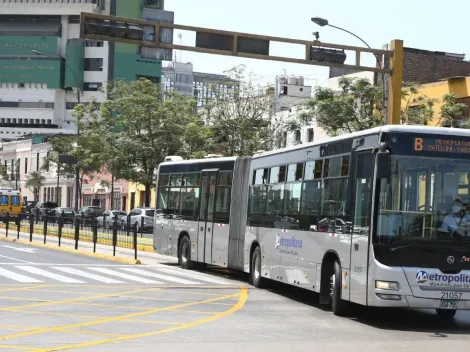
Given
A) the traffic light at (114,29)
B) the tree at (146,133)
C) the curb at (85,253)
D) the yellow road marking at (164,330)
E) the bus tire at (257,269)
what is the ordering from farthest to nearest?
the tree at (146,133), the curb at (85,253), the traffic light at (114,29), the bus tire at (257,269), the yellow road marking at (164,330)

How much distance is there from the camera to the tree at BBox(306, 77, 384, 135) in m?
46.4

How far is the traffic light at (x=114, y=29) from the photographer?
23.5 metres

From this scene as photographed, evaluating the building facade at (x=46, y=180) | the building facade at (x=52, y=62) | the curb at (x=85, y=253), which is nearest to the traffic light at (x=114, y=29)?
the curb at (x=85, y=253)

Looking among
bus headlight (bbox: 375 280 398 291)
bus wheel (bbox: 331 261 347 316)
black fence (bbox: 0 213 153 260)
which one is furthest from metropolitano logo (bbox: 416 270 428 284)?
black fence (bbox: 0 213 153 260)

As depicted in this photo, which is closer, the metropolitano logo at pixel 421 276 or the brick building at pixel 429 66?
the metropolitano logo at pixel 421 276

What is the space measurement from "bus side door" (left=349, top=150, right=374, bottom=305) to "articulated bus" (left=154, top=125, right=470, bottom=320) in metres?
0.02

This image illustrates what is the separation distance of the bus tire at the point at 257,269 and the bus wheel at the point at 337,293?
17.6 ft

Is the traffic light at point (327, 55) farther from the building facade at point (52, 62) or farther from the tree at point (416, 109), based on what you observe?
the building facade at point (52, 62)

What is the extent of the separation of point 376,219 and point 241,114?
148ft

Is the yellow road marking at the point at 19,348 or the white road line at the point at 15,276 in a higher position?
the yellow road marking at the point at 19,348

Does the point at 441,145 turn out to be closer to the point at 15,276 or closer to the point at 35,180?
the point at 15,276

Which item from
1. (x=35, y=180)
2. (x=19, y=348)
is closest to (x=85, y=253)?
(x=19, y=348)

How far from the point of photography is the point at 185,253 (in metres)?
29.0

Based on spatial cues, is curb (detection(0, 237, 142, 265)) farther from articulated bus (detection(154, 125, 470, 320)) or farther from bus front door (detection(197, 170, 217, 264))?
articulated bus (detection(154, 125, 470, 320))
